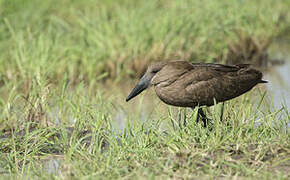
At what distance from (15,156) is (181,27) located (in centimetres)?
406

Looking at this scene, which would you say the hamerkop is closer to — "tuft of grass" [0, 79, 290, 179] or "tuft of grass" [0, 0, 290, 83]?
"tuft of grass" [0, 79, 290, 179]

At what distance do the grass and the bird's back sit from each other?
175 millimetres

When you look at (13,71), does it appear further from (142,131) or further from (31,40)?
→ (142,131)

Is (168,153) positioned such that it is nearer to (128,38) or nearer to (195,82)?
(195,82)

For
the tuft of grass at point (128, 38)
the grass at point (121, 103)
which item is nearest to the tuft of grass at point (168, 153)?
the grass at point (121, 103)

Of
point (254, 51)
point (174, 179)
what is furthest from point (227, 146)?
point (254, 51)

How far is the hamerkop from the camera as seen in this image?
16.2 feet

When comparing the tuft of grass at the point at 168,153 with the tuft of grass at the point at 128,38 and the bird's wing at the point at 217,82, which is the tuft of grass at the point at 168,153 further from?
the tuft of grass at the point at 128,38

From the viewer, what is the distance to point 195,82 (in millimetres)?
5000

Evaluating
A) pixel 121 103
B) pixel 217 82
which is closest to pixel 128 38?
pixel 121 103

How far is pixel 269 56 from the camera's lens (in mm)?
9180

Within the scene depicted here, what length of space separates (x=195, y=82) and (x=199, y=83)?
33 millimetres

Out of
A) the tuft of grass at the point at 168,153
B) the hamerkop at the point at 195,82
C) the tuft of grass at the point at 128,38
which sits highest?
the tuft of grass at the point at 128,38

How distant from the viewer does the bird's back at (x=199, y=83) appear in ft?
16.2
